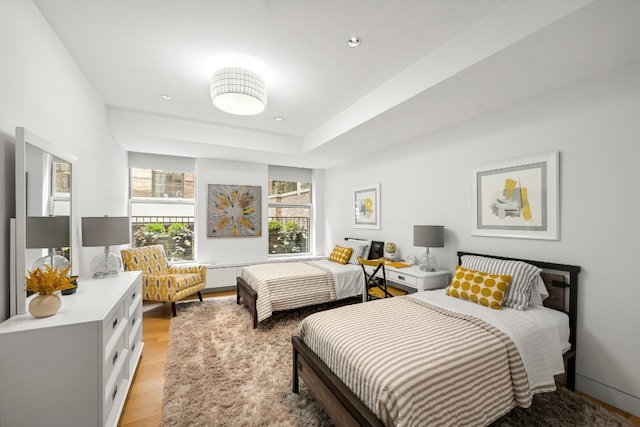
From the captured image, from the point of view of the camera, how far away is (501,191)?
9.24ft

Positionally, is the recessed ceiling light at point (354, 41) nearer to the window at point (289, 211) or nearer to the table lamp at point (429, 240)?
the table lamp at point (429, 240)

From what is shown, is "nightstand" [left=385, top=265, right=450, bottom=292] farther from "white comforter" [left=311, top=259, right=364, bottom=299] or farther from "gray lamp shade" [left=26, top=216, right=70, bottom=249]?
"gray lamp shade" [left=26, top=216, right=70, bottom=249]

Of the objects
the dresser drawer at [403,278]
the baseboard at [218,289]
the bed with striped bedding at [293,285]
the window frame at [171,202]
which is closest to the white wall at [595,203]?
the dresser drawer at [403,278]

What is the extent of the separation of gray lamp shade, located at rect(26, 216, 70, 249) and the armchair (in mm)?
1680

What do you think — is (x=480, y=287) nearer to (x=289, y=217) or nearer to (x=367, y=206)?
(x=367, y=206)

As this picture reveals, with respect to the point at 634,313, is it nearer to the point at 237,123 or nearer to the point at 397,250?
the point at 397,250

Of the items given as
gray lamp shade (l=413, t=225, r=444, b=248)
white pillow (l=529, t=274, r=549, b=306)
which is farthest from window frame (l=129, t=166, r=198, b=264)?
white pillow (l=529, t=274, r=549, b=306)

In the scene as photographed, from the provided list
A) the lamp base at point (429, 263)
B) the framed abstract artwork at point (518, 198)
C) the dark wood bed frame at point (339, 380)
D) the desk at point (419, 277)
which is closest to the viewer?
the dark wood bed frame at point (339, 380)

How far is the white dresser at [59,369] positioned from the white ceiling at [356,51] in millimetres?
1941

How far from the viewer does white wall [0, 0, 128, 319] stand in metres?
1.55

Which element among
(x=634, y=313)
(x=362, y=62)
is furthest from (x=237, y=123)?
(x=634, y=313)

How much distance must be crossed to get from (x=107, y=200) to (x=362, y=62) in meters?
3.32

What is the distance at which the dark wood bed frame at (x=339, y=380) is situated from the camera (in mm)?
1494

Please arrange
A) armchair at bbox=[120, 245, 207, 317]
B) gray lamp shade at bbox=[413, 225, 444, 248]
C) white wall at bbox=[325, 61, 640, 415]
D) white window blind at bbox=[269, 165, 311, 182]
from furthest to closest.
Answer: white window blind at bbox=[269, 165, 311, 182] → armchair at bbox=[120, 245, 207, 317] → gray lamp shade at bbox=[413, 225, 444, 248] → white wall at bbox=[325, 61, 640, 415]
